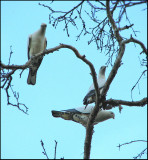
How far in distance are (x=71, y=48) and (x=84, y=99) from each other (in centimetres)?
262

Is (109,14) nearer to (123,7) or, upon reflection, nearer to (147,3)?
(123,7)

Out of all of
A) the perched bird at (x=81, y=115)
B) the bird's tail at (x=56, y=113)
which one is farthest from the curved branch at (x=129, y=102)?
the bird's tail at (x=56, y=113)

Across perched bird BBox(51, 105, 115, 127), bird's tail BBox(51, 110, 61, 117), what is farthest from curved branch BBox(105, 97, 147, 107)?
bird's tail BBox(51, 110, 61, 117)

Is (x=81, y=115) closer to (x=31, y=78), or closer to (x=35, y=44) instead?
(x=31, y=78)

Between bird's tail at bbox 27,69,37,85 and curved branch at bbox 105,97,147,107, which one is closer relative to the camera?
curved branch at bbox 105,97,147,107

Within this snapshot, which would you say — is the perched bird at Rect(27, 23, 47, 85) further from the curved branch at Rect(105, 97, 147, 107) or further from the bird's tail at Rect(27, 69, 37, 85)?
the curved branch at Rect(105, 97, 147, 107)

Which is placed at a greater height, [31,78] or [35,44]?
[35,44]

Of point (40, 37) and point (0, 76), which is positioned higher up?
point (40, 37)

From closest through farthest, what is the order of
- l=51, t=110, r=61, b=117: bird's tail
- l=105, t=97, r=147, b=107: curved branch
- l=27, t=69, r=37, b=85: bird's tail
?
l=105, t=97, r=147, b=107: curved branch, l=27, t=69, r=37, b=85: bird's tail, l=51, t=110, r=61, b=117: bird's tail

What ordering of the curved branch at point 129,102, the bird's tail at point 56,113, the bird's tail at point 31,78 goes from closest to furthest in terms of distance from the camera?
1. the curved branch at point 129,102
2. the bird's tail at point 31,78
3. the bird's tail at point 56,113

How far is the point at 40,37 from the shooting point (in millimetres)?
6738

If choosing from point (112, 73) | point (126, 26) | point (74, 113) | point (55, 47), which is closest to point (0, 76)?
point (55, 47)

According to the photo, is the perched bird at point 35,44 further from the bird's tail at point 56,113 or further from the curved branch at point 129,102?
the curved branch at point 129,102

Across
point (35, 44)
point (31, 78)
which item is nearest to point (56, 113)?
point (31, 78)
